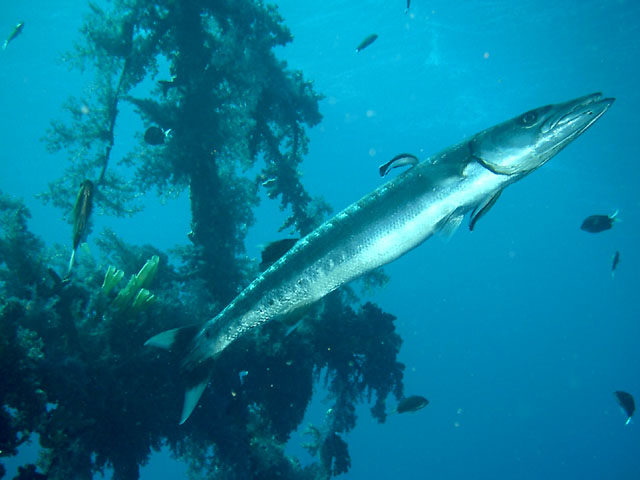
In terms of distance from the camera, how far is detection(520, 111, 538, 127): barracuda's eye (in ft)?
8.50

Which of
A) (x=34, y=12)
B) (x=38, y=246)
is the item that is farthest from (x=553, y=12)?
(x=34, y=12)

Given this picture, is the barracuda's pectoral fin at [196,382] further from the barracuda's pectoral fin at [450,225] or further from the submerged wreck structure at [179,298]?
the barracuda's pectoral fin at [450,225]

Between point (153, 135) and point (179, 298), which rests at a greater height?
point (153, 135)

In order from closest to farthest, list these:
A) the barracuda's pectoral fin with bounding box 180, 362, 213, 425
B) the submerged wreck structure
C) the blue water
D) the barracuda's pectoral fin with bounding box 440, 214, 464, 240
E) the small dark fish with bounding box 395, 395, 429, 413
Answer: the barracuda's pectoral fin with bounding box 440, 214, 464, 240
the barracuda's pectoral fin with bounding box 180, 362, 213, 425
the submerged wreck structure
the small dark fish with bounding box 395, 395, 429, 413
the blue water

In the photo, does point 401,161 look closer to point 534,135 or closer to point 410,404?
point 534,135

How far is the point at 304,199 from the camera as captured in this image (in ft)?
31.7

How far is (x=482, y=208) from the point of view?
2789 millimetres

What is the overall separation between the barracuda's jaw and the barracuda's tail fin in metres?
3.09

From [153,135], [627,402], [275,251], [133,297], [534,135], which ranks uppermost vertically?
[153,135]

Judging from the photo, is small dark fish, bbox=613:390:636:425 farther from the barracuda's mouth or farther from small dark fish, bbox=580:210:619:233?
the barracuda's mouth

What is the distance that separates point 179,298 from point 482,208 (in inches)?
258

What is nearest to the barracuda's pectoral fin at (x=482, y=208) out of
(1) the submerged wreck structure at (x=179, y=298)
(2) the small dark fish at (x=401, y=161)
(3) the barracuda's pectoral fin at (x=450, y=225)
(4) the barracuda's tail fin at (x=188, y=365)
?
(3) the barracuda's pectoral fin at (x=450, y=225)

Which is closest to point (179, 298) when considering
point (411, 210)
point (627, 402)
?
point (411, 210)

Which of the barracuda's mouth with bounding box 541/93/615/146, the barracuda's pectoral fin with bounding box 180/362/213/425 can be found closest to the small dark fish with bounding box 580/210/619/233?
the barracuda's mouth with bounding box 541/93/615/146
